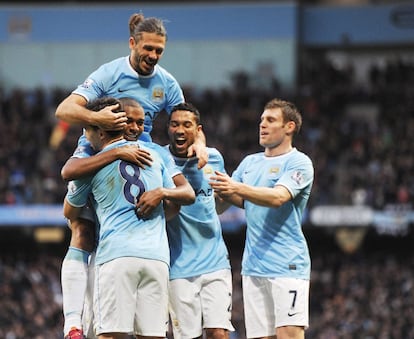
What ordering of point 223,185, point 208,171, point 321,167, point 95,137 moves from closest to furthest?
point 95,137
point 223,185
point 208,171
point 321,167

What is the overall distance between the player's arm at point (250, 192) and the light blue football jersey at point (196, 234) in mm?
225

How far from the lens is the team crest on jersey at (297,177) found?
7827 millimetres

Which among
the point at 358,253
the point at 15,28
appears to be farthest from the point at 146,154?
the point at 15,28

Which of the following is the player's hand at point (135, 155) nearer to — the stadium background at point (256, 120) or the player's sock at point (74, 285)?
the player's sock at point (74, 285)

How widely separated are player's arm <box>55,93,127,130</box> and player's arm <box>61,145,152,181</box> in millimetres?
184

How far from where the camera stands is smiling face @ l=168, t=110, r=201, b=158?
7.72 meters

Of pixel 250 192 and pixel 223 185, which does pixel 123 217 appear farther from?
pixel 250 192

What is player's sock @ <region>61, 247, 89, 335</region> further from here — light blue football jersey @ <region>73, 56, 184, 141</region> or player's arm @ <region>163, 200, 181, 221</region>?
light blue football jersey @ <region>73, 56, 184, 141</region>

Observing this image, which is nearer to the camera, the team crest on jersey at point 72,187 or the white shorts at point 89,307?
the team crest on jersey at point 72,187

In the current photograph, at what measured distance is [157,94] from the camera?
7.64 m

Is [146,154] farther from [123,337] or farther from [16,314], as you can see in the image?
[16,314]

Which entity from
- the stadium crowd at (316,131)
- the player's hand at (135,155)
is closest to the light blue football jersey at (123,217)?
the player's hand at (135,155)

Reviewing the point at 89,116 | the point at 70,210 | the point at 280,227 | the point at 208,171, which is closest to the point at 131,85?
the point at 89,116

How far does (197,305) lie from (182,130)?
57.3 inches
